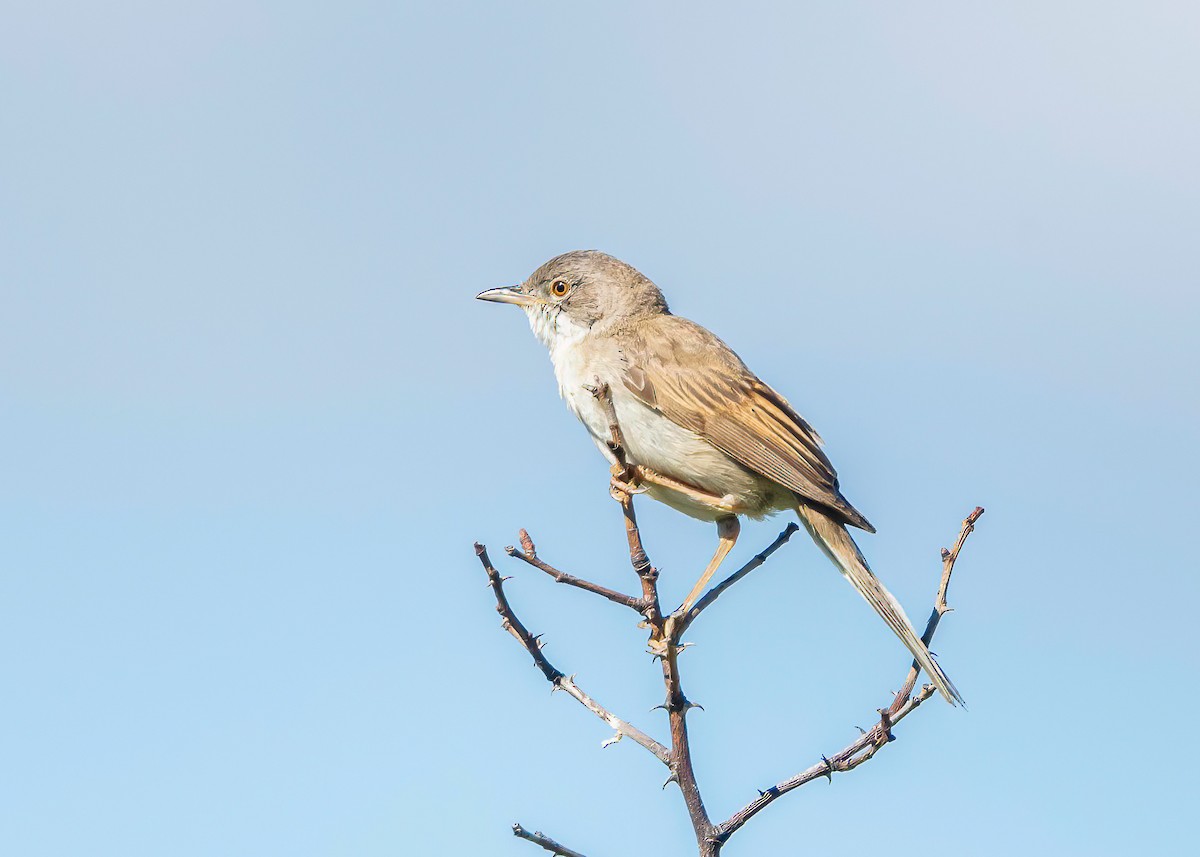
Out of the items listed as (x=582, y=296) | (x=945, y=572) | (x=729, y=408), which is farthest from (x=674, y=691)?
(x=582, y=296)

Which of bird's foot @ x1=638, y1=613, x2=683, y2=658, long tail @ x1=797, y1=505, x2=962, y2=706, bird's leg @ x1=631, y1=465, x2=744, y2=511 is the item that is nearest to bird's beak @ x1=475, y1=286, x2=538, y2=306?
bird's leg @ x1=631, y1=465, x2=744, y2=511

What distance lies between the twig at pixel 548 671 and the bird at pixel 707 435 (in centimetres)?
145

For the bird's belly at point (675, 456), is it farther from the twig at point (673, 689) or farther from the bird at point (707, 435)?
the twig at point (673, 689)

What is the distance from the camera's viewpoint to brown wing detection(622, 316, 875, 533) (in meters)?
6.36

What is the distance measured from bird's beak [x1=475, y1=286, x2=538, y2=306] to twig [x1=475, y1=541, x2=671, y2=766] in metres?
3.57

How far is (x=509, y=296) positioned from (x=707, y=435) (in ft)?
6.57

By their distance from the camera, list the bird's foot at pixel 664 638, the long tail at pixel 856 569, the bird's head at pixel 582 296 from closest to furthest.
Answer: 1. the bird's foot at pixel 664 638
2. the long tail at pixel 856 569
3. the bird's head at pixel 582 296

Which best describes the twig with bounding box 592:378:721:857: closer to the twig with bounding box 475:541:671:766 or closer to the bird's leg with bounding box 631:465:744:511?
the twig with bounding box 475:541:671:766

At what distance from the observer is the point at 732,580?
5402mm

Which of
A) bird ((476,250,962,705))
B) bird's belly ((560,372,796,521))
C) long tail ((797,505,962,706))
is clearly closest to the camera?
long tail ((797,505,962,706))

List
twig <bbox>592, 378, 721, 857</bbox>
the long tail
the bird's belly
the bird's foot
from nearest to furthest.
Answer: twig <bbox>592, 378, 721, 857</bbox> → the bird's foot → the long tail → the bird's belly

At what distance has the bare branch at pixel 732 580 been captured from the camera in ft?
16.7

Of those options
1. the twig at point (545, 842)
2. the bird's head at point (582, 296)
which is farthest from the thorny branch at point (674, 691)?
the bird's head at point (582, 296)

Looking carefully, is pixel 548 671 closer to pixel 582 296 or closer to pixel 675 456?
pixel 675 456
